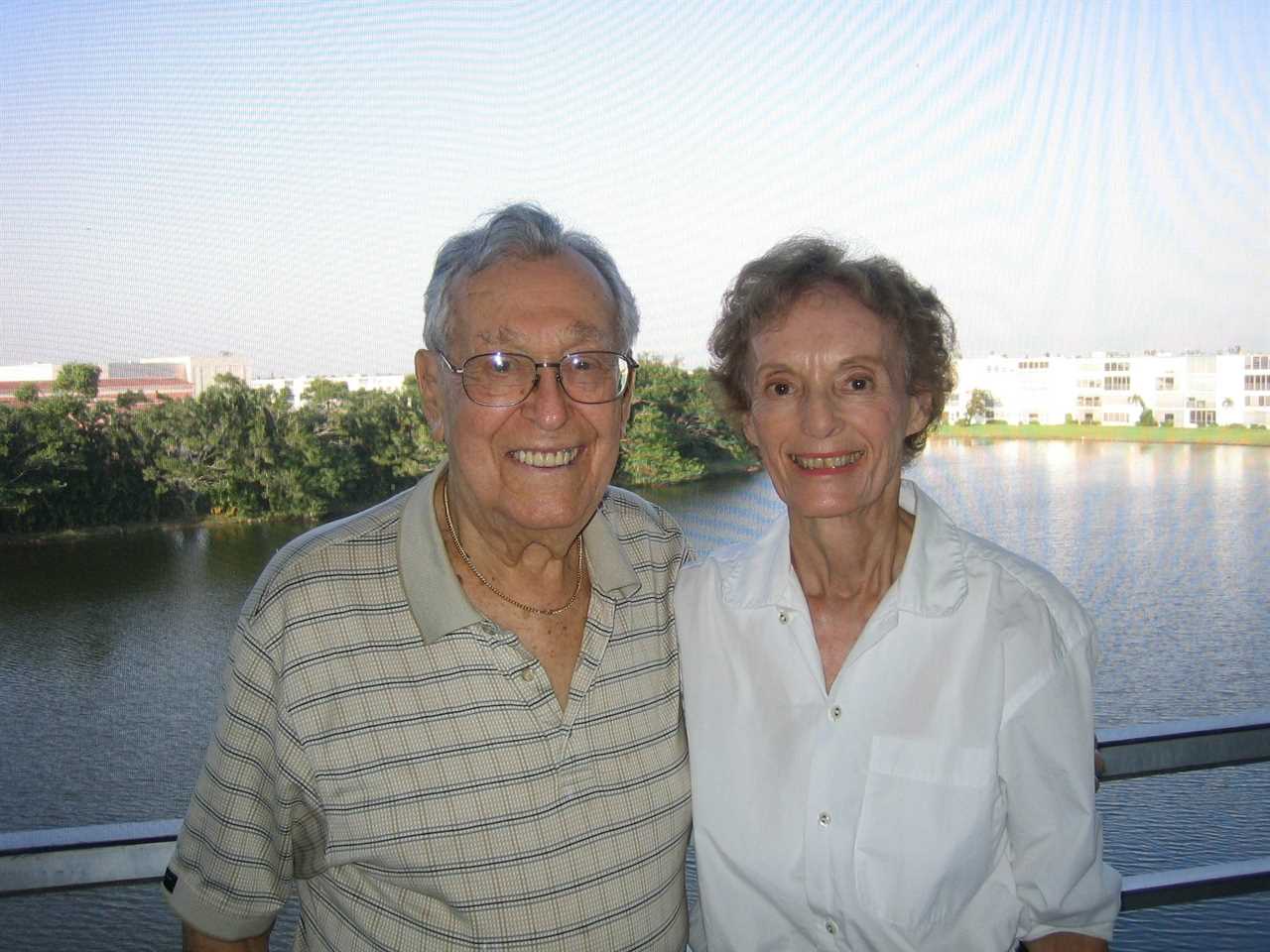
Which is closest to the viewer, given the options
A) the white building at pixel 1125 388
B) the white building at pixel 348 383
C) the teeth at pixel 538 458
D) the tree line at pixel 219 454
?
the teeth at pixel 538 458

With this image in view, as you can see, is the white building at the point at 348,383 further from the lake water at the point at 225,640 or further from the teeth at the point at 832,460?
the teeth at the point at 832,460

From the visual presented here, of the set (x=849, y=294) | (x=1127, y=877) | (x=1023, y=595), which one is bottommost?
(x=1127, y=877)

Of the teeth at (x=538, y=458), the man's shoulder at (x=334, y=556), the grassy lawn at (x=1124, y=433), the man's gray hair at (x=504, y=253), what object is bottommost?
the grassy lawn at (x=1124, y=433)

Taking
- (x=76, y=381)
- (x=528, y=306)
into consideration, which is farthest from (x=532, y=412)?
(x=76, y=381)

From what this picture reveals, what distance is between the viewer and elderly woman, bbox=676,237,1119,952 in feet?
3.79

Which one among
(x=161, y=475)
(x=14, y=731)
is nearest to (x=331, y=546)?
(x=14, y=731)

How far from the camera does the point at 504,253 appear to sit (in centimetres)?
120

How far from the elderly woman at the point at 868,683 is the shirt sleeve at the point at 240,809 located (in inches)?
21.8

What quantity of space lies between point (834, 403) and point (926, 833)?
1.92ft

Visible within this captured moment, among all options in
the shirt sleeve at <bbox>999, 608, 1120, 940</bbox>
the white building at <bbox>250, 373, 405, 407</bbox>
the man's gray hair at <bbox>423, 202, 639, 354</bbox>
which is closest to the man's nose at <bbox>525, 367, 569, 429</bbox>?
the man's gray hair at <bbox>423, 202, 639, 354</bbox>

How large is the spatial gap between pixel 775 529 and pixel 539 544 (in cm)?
38

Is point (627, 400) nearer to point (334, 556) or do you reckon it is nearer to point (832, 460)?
point (832, 460)

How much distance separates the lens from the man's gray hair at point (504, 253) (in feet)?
3.94

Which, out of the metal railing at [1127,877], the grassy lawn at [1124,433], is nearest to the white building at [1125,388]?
the grassy lawn at [1124,433]
